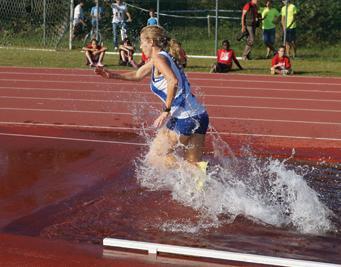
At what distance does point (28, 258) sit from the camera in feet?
16.7

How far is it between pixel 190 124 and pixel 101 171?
182cm

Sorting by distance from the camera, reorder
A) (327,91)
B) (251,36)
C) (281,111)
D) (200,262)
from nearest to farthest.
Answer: (200,262) → (281,111) → (327,91) → (251,36)

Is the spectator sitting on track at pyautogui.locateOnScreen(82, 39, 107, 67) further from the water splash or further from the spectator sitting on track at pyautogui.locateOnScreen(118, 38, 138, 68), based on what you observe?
the water splash

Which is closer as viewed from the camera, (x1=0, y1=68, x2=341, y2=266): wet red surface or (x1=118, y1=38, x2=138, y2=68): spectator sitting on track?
(x1=0, y1=68, x2=341, y2=266): wet red surface

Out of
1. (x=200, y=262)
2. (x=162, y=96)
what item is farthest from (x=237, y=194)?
(x=200, y=262)

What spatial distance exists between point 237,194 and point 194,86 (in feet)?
28.6

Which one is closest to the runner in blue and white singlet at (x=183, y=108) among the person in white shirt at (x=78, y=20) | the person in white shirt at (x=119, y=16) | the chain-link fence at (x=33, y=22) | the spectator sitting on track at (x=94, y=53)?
the spectator sitting on track at (x=94, y=53)

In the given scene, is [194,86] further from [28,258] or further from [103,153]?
[28,258]

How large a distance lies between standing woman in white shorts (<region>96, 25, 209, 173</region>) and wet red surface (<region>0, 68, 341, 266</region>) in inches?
20.6

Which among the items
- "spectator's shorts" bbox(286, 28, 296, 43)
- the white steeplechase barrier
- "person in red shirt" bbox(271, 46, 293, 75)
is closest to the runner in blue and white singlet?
the white steeplechase barrier

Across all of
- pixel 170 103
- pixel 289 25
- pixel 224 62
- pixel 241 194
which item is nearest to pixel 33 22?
pixel 289 25

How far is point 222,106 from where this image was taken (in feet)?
43.1

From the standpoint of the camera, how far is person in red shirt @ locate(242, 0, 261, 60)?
20734 millimetres

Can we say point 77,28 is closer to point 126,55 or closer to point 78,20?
point 78,20
